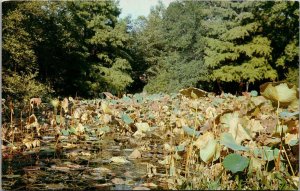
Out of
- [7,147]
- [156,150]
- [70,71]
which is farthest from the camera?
[70,71]

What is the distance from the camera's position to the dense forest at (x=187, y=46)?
55.1 feet

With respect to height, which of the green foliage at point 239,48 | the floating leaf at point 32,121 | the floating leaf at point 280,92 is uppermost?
the green foliage at point 239,48

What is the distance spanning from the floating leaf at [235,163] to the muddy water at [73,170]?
0.53 m

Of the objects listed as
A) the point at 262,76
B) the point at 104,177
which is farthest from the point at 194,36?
the point at 104,177

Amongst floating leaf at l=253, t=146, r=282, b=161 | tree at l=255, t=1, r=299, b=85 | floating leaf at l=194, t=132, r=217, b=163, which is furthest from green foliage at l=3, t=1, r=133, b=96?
floating leaf at l=253, t=146, r=282, b=161

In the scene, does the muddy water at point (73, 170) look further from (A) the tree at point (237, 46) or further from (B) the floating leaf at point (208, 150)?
(A) the tree at point (237, 46)

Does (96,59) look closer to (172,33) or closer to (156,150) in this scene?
(172,33)

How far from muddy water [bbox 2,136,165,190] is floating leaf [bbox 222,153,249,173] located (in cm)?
53

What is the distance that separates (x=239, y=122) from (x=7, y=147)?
224 cm

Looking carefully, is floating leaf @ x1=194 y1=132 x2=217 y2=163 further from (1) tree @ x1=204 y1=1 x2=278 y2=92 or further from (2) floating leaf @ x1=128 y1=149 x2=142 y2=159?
(1) tree @ x1=204 y1=1 x2=278 y2=92

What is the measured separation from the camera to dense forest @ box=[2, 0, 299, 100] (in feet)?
55.1

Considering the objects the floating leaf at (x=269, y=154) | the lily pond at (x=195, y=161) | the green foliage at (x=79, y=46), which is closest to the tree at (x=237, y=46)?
the green foliage at (x=79, y=46)

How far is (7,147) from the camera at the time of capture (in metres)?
3.46

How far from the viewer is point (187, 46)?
65.3 ft
